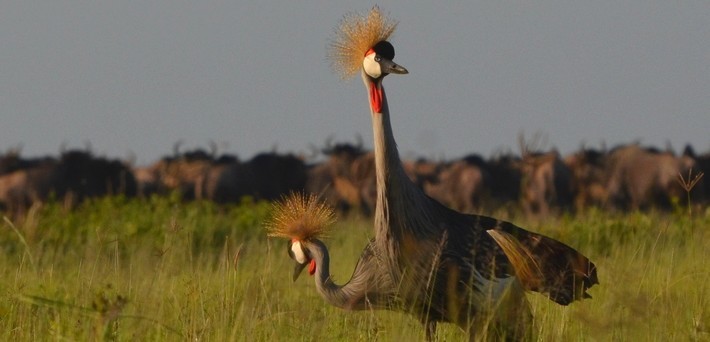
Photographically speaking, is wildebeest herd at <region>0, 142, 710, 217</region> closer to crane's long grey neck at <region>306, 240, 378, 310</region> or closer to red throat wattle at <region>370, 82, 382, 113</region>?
crane's long grey neck at <region>306, 240, 378, 310</region>

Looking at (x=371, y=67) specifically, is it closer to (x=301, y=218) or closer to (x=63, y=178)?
(x=301, y=218)

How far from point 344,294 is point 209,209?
1171cm

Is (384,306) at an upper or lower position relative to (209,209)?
lower

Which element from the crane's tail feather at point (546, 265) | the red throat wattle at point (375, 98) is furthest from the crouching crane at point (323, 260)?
the red throat wattle at point (375, 98)

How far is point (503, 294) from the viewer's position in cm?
598

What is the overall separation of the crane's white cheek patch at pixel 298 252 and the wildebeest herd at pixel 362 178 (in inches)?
673

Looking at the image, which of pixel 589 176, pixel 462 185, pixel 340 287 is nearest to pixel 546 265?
pixel 340 287

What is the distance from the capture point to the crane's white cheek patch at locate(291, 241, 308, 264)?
7.12 meters

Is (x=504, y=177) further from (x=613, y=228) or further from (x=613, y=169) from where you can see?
(x=613, y=228)

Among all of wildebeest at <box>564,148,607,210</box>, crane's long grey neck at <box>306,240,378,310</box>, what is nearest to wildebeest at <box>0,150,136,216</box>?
wildebeest at <box>564,148,607,210</box>

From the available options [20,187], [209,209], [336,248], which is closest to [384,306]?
[336,248]

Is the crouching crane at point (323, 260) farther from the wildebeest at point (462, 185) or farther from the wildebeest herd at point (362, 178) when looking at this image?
the wildebeest at point (462, 185)

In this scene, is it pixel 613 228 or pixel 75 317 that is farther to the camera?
pixel 613 228

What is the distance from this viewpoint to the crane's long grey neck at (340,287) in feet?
21.6
